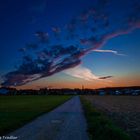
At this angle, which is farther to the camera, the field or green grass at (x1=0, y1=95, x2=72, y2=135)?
green grass at (x1=0, y1=95, x2=72, y2=135)

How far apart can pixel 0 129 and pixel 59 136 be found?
462 cm

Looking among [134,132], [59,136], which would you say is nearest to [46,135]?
[59,136]

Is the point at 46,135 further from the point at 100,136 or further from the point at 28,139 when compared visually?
the point at 100,136

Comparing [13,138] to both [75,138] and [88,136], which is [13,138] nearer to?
[75,138]

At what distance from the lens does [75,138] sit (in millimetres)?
12445

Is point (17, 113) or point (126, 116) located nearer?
point (126, 116)

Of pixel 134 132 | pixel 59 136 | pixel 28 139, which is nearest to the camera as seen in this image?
pixel 28 139

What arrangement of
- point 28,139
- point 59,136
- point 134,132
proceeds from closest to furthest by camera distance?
point 28,139 < point 59,136 < point 134,132

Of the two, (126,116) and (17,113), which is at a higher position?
(17,113)

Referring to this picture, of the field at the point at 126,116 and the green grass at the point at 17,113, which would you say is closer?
the field at the point at 126,116

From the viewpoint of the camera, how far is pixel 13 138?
40.1ft

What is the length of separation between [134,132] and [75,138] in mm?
4151

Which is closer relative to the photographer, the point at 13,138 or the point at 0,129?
the point at 13,138

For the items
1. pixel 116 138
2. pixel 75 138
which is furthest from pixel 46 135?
pixel 116 138
